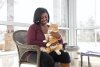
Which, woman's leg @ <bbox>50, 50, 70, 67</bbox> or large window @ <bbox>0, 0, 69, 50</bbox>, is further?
large window @ <bbox>0, 0, 69, 50</bbox>

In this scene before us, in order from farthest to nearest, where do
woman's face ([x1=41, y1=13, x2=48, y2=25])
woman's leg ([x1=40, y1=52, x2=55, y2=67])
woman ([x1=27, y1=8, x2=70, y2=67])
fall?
woman's face ([x1=41, y1=13, x2=48, y2=25])
woman ([x1=27, y1=8, x2=70, y2=67])
woman's leg ([x1=40, y1=52, x2=55, y2=67])

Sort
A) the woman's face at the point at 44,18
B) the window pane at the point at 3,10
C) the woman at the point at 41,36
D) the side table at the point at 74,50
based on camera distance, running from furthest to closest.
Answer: the side table at the point at 74,50 → the window pane at the point at 3,10 → the woman's face at the point at 44,18 → the woman at the point at 41,36

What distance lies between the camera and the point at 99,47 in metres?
4.16

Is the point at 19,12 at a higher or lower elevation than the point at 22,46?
higher

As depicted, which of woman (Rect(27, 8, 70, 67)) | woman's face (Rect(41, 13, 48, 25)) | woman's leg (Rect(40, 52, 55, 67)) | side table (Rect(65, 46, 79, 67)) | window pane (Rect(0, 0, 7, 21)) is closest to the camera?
woman's leg (Rect(40, 52, 55, 67))

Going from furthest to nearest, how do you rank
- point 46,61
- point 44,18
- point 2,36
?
point 2,36 → point 44,18 → point 46,61

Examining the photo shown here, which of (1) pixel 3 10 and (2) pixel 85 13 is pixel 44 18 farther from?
(2) pixel 85 13

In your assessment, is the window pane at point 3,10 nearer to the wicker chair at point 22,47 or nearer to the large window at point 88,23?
the wicker chair at point 22,47

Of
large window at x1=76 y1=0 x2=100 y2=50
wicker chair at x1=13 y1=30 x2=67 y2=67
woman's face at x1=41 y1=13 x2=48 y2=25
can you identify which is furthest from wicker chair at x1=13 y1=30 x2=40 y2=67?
large window at x1=76 y1=0 x2=100 y2=50

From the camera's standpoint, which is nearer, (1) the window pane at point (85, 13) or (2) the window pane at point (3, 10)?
(2) the window pane at point (3, 10)

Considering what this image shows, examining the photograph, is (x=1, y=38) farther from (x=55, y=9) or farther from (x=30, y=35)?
(x=55, y=9)

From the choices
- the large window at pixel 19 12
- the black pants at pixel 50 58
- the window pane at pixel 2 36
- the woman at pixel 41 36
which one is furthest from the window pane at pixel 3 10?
the black pants at pixel 50 58

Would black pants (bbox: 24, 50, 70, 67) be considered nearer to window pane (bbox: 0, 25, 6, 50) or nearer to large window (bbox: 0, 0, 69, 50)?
window pane (bbox: 0, 25, 6, 50)

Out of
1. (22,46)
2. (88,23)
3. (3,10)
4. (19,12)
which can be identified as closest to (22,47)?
(22,46)
